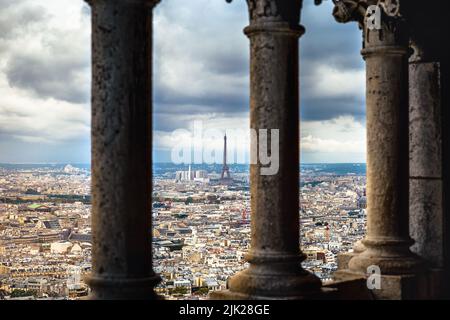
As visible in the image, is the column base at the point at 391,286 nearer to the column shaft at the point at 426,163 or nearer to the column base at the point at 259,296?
the column shaft at the point at 426,163

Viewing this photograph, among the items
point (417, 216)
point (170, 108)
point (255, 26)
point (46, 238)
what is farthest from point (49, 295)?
point (417, 216)

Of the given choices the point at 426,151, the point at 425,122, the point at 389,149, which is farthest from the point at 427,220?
the point at 389,149

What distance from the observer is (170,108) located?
54.4ft

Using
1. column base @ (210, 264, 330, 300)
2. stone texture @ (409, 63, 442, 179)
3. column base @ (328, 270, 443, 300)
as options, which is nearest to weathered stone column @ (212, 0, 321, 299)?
column base @ (210, 264, 330, 300)

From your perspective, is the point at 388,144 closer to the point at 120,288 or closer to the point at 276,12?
the point at 276,12

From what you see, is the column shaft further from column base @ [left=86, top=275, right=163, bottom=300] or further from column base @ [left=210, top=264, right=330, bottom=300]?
column base @ [left=86, top=275, right=163, bottom=300]

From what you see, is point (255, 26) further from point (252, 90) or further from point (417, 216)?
point (417, 216)

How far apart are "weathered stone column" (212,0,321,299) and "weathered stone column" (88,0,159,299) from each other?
254 centimetres

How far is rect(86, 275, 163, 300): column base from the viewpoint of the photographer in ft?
33.5

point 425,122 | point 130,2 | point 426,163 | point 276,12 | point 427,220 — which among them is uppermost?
point 276,12

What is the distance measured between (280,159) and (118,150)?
3.09 m

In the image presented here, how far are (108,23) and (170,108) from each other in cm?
639

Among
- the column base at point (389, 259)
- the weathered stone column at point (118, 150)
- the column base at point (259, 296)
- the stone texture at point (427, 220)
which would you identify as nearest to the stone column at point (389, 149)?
the column base at point (389, 259)

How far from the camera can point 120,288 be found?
10.2 m
